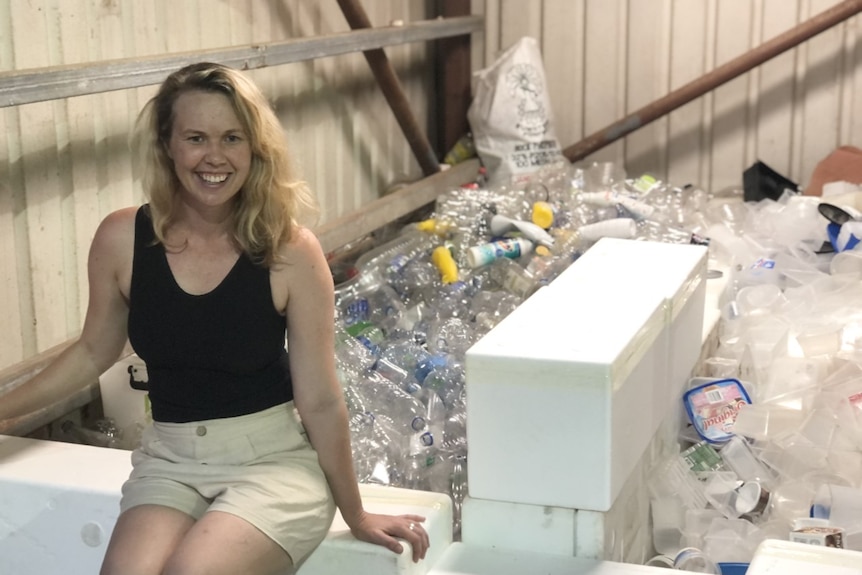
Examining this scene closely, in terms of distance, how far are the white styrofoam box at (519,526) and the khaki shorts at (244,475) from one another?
267 mm

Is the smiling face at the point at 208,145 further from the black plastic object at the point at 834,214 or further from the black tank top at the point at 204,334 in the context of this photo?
the black plastic object at the point at 834,214

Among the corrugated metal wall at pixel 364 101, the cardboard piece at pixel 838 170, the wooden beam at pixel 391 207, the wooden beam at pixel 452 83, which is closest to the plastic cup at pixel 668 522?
the corrugated metal wall at pixel 364 101

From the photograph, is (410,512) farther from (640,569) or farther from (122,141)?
(122,141)

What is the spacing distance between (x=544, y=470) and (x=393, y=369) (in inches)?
44.5

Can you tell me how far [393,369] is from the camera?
2990mm

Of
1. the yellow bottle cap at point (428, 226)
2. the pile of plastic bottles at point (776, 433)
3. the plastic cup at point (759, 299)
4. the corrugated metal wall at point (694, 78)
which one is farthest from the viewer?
the corrugated metal wall at point (694, 78)

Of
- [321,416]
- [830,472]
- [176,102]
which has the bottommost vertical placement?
[830,472]

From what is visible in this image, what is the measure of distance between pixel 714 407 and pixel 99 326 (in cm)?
145

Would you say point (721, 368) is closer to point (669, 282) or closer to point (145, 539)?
point (669, 282)

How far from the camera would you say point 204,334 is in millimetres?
1797

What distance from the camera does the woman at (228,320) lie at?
178 cm

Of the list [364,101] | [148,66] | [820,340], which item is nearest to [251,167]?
[148,66]

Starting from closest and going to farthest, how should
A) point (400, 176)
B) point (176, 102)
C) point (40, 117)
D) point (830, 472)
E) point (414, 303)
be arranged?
point (176, 102) < point (830, 472) < point (40, 117) < point (414, 303) < point (400, 176)

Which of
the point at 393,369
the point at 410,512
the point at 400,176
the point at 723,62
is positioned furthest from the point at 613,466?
the point at 723,62
